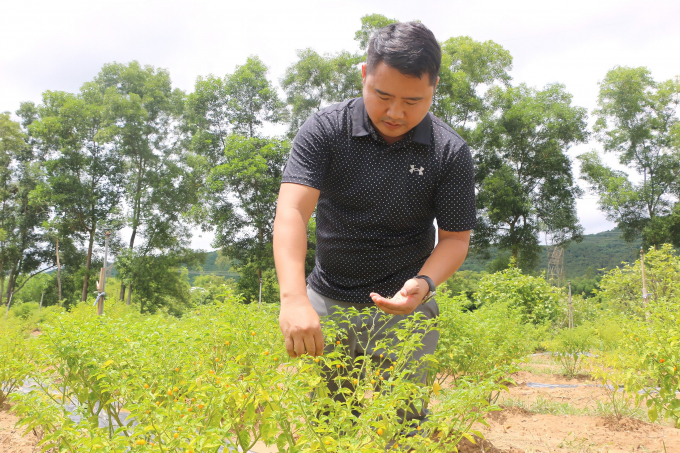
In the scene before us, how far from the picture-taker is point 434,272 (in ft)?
4.78

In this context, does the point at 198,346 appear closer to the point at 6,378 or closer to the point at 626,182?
the point at 6,378

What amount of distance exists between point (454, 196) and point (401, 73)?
506 millimetres

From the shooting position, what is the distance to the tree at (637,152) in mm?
18281

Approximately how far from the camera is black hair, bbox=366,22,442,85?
128 centimetres

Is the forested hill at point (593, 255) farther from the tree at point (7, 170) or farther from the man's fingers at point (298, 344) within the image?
the man's fingers at point (298, 344)

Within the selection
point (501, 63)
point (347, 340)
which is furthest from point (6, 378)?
point (501, 63)

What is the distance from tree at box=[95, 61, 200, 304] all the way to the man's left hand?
18.1m

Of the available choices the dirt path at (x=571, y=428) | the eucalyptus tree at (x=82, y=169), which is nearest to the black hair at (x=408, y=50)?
the dirt path at (x=571, y=428)

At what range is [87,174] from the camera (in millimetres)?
19172

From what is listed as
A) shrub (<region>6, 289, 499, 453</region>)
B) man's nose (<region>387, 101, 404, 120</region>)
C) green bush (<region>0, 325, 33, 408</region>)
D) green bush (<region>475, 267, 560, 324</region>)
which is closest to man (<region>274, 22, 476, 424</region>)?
man's nose (<region>387, 101, 404, 120</region>)

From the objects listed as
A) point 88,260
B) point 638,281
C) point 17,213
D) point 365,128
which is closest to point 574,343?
point 638,281

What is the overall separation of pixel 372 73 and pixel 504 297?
7818 mm

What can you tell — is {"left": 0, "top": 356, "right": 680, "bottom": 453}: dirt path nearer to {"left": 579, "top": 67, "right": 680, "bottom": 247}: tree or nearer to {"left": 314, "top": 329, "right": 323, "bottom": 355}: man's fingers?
{"left": 314, "top": 329, "right": 323, "bottom": 355}: man's fingers

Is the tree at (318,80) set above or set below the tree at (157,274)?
above
